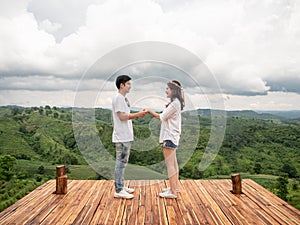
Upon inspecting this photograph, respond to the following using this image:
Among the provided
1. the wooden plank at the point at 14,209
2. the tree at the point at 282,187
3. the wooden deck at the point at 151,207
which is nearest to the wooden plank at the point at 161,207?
the wooden deck at the point at 151,207

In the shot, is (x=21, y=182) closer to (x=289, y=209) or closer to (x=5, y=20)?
(x=5, y=20)

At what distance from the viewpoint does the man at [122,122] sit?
3480 mm

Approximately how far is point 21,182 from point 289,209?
4.48 m

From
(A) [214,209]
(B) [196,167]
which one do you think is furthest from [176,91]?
(B) [196,167]

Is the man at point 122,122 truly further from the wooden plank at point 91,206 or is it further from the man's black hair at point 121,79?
the wooden plank at point 91,206

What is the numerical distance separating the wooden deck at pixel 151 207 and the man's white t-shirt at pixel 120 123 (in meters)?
0.77

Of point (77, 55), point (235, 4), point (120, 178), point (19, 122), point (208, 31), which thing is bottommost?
point (120, 178)

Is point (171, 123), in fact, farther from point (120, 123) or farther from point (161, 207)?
point (161, 207)

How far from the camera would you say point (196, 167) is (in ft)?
16.6

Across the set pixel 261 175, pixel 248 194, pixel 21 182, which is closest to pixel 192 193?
pixel 248 194

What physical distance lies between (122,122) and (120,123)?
3cm

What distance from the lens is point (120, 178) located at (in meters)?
3.62

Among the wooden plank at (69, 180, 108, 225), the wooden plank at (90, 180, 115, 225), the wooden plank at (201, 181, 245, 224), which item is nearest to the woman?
the wooden plank at (201, 181, 245, 224)

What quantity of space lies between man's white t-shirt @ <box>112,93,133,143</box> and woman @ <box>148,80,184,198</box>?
0.32 m
